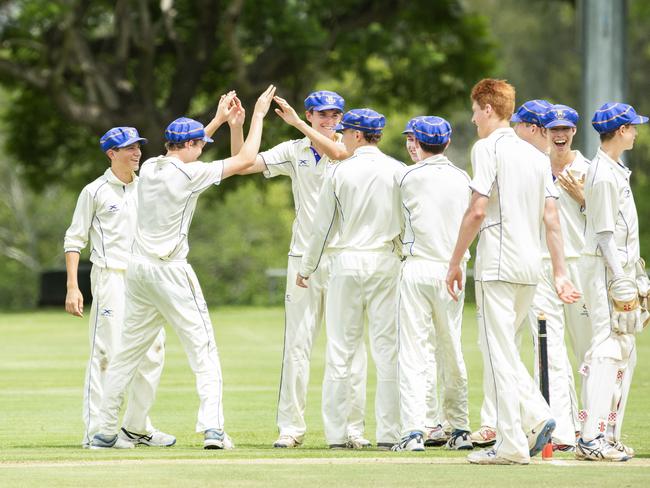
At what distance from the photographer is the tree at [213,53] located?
3331 centimetres

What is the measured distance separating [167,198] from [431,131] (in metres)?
1.95

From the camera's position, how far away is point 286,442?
35.9 feet

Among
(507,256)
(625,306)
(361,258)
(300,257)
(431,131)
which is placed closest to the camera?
(507,256)

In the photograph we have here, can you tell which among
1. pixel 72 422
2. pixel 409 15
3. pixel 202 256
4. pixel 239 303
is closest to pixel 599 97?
pixel 409 15

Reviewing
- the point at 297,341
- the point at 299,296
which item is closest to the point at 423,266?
the point at 299,296

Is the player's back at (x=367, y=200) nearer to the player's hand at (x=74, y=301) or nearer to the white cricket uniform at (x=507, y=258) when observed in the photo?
the white cricket uniform at (x=507, y=258)

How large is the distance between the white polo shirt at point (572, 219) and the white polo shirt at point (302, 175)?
1737 mm

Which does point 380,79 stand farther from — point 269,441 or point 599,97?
point 269,441

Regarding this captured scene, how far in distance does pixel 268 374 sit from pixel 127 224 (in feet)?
22.8

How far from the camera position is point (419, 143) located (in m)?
10.4

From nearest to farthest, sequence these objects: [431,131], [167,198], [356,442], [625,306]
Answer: [625,306] < [431,131] < [167,198] < [356,442]

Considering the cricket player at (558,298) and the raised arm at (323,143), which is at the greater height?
the raised arm at (323,143)

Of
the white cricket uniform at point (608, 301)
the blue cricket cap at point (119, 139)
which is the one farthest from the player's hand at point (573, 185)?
the blue cricket cap at point (119, 139)

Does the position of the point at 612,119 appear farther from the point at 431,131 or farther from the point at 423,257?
the point at 423,257
